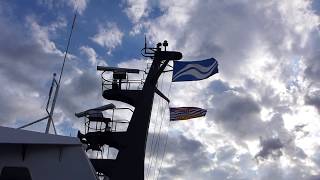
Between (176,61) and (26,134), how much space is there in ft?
42.8

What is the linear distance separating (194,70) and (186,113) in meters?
2.59

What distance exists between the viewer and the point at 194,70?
25.4 metres

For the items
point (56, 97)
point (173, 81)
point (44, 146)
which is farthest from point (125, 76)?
point (44, 146)

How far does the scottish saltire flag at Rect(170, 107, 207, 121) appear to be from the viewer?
2612cm

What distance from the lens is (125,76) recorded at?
2516 cm

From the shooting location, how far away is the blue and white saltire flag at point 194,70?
989 inches

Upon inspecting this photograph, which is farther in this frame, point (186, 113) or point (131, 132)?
point (186, 113)

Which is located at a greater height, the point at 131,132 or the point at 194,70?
the point at 194,70

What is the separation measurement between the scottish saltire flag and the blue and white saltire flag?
2049 millimetres

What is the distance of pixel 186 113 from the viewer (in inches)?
1030

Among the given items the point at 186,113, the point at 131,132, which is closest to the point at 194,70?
the point at 186,113

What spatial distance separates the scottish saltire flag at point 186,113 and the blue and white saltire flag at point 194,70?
205 centimetres

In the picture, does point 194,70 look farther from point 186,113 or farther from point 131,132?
point 131,132

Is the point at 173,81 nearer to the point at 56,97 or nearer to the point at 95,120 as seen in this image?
the point at 95,120
